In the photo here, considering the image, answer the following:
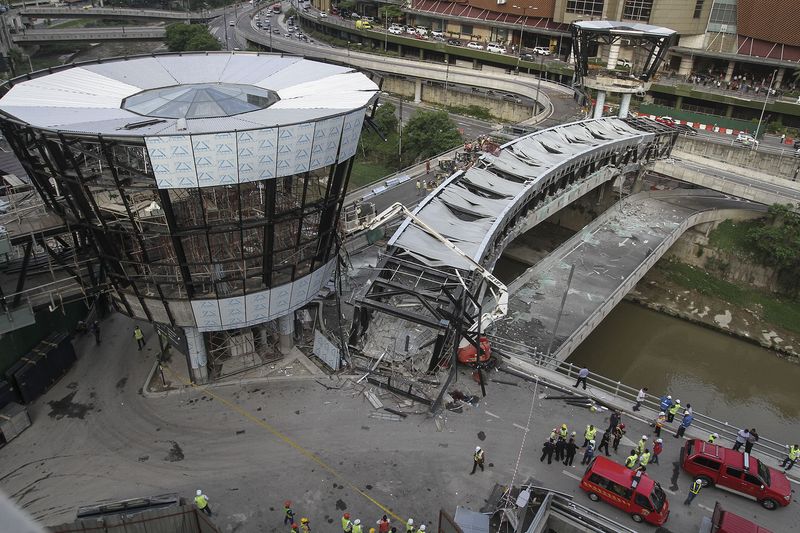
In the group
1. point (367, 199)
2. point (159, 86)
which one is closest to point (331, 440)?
point (159, 86)

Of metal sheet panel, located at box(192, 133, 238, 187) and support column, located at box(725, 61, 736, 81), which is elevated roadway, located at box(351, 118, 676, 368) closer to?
metal sheet panel, located at box(192, 133, 238, 187)

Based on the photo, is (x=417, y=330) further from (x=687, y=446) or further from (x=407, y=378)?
(x=687, y=446)

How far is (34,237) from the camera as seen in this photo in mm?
25000

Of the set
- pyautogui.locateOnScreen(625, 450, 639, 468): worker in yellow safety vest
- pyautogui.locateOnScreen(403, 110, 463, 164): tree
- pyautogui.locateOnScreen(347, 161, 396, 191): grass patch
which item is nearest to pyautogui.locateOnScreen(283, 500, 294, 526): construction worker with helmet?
pyautogui.locateOnScreen(625, 450, 639, 468): worker in yellow safety vest

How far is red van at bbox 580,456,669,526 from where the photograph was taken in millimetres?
20891

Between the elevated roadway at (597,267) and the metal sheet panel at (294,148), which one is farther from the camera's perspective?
the elevated roadway at (597,267)

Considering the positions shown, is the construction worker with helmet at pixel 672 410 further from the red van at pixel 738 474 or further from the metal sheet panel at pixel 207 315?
the metal sheet panel at pixel 207 315

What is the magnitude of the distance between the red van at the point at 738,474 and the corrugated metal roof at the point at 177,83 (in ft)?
66.3

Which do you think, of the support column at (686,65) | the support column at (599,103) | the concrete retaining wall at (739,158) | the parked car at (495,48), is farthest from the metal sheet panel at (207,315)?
the support column at (686,65)

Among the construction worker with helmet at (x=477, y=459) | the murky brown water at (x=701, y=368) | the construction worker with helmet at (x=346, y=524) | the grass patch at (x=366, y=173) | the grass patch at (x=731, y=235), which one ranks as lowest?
the murky brown water at (x=701, y=368)

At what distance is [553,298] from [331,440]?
16957 millimetres

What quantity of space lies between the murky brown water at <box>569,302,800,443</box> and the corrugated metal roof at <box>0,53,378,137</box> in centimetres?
2351

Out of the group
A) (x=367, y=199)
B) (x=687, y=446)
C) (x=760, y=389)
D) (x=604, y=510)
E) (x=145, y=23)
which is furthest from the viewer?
(x=145, y=23)

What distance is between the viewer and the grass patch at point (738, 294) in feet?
148
